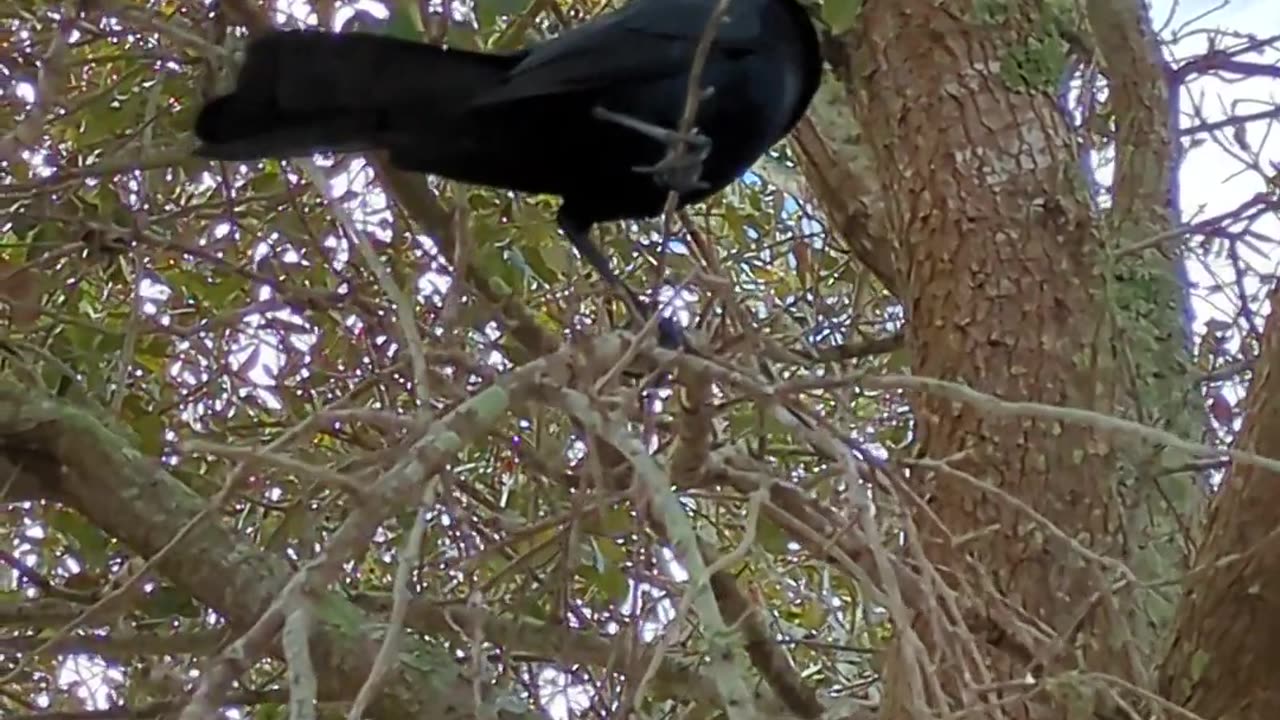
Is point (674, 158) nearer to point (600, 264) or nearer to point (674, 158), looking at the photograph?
point (674, 158)

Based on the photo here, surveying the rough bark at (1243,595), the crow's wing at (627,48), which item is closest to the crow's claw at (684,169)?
the crow's wing at (627,48)

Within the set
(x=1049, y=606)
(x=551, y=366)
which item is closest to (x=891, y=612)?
(x=551, y=366)

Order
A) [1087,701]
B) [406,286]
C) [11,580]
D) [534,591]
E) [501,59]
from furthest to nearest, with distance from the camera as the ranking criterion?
[11,580] → [406,286] → [534,591] → [501,59] → [1087,701]

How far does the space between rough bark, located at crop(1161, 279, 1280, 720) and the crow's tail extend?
2.58ft

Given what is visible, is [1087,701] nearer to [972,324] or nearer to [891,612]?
[891,612]

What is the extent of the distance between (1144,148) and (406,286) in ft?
2.94

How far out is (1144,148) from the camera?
6.61 feet

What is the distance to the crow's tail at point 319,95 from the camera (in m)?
1.45

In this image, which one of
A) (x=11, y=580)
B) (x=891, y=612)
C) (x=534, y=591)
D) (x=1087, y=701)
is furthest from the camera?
(x=11, y=580)

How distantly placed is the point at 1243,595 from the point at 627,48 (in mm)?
827

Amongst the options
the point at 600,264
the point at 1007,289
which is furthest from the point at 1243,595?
the point at 600,264

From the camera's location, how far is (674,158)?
4.66 ft

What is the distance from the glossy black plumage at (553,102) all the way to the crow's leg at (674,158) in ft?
0.06

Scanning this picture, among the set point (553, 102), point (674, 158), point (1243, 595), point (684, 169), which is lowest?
point (1243, 595)
